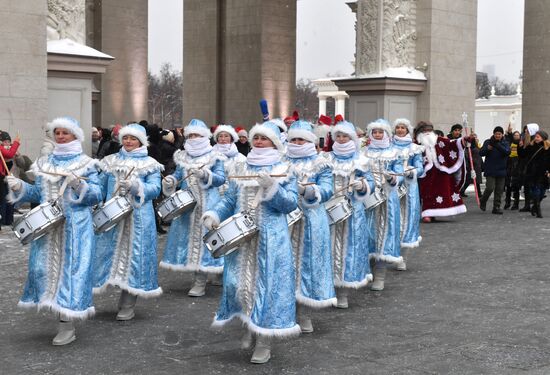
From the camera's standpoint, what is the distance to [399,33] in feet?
65.5

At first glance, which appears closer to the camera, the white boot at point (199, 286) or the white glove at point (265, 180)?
the white glove at point (265, 180)

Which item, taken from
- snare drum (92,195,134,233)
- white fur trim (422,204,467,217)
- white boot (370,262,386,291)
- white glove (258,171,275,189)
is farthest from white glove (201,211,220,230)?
white fur trim (422,204,467,217)

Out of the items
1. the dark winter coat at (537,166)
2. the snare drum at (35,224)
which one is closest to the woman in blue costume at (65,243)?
the snare drum at (35,224)

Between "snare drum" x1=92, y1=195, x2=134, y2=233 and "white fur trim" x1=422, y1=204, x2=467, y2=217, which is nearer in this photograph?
"snare drum" x1=92, y1=195, x2=134, y2=233

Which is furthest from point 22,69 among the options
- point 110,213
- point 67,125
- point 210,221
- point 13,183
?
point 210,221

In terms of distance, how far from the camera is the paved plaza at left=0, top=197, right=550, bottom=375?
6.68 metres

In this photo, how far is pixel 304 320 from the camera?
792 centimetres

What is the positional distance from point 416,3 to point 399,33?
816mm

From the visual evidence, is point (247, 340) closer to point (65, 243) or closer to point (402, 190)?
point (65, 243)

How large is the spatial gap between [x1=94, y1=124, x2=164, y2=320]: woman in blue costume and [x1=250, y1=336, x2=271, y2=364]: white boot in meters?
1.81

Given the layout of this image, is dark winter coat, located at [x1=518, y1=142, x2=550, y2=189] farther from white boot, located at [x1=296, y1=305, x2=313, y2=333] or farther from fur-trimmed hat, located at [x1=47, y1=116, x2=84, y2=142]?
fur-trimmed hat, located at [x1=47, y1=116, x2=84, y2=142]

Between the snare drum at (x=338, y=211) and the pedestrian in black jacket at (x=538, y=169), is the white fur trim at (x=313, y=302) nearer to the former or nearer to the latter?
the snare drum at (x=338, y=211)

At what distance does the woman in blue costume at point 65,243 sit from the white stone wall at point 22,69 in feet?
24.4

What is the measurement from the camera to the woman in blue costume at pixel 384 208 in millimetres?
10242
